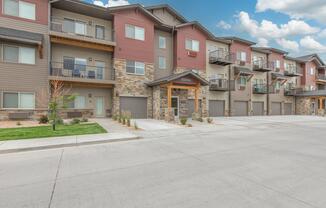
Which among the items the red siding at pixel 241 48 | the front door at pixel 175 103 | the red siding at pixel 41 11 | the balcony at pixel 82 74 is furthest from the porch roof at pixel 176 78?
the red siding at pixel 241 48

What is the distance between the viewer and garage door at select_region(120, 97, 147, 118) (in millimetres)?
19422

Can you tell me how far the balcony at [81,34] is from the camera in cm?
1655

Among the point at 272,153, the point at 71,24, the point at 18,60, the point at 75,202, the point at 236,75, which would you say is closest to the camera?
the point at 75,202

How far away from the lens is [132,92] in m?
19.6

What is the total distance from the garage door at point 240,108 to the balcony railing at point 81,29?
61.5 ft

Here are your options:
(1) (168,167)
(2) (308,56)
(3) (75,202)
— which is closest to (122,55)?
(1) (168,167)

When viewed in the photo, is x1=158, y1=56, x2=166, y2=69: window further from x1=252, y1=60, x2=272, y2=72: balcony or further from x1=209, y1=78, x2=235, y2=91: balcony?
x1=252, y1=60, x2=272, y2=72: balcony

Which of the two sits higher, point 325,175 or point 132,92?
point 132,92

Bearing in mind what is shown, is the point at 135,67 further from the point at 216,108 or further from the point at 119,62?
the point at 216,108

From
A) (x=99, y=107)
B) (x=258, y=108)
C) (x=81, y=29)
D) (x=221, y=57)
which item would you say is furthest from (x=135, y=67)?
(x=258, y=108)

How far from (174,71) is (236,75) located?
9.94 m

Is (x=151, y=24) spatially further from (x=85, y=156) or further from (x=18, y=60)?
(x=85, y=156)

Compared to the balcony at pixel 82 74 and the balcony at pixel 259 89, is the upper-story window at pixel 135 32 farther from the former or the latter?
the balcony at pixel 259 89

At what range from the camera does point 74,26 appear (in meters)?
18.2
